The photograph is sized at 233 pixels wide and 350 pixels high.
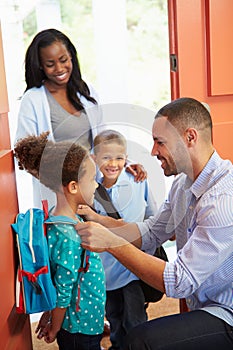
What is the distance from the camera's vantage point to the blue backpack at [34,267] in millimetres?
1287

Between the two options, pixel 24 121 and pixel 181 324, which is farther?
pixel 24 121

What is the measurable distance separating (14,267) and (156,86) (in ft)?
15.3

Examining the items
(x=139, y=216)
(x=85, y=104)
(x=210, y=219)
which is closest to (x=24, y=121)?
(x=85, y=104)

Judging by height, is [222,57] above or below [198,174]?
above

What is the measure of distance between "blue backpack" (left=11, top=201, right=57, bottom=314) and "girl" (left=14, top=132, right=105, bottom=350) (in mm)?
35

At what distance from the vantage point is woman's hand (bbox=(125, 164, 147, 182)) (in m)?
1.57

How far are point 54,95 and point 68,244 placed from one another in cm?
79

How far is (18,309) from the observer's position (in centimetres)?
135

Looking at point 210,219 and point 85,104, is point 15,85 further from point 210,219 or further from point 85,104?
point 210,219

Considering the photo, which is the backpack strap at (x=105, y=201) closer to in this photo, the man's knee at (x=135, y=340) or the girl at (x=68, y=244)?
the girl at (x=68, y=244)

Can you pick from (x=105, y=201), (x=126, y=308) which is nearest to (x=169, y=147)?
(x=105, y=201)

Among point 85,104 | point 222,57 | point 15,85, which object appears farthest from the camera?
point 15,85

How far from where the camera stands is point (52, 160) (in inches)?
51.4

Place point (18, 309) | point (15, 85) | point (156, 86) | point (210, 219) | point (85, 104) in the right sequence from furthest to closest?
1. point (156, 86)
2. point (15, 85)
3. point (85, 104)
4. point (18, 309)
5. point (210, 219)
